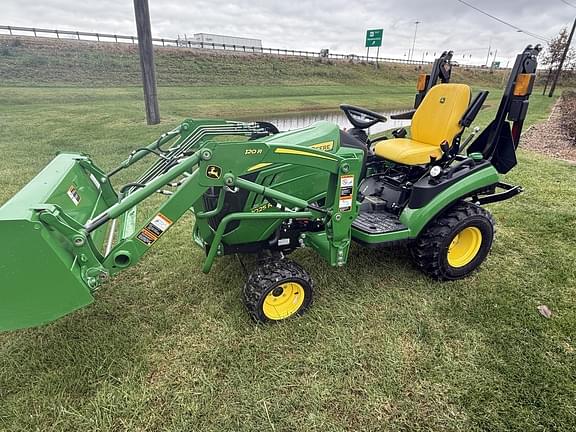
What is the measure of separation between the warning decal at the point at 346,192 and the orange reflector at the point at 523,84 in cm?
179

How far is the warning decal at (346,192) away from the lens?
8.41 ft

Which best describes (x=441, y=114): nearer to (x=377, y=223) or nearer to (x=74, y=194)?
(x=377, y=223)

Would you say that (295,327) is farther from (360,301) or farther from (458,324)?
(458,324)

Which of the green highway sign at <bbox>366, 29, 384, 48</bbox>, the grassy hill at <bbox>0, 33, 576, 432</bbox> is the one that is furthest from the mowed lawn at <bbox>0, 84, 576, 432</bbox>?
the green highway sign at <bbox>366, 29, 384, 48</bbox>

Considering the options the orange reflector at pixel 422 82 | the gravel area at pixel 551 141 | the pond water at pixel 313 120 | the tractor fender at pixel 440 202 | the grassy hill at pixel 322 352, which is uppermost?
the orange reflector at pixel 422 82

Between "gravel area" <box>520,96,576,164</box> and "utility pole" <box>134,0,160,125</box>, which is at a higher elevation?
"utility pole" <box>134,0,160,125</box>

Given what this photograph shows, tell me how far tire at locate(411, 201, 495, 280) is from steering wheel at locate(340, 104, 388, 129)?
115 cm

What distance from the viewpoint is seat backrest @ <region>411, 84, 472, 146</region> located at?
3.34 meters

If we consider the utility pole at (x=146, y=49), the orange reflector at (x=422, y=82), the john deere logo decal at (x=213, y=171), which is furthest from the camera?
the utility pole at (x=146, y=49)

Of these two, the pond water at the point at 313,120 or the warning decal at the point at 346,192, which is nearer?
the warning decal at the point at 346,192

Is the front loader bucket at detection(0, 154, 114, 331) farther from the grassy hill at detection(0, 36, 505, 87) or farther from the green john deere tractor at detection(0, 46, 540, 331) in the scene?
the grassy hill at detection(0, 36, 505, 87)

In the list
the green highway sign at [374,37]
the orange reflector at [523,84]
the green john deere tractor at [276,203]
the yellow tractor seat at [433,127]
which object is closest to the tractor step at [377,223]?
the green john deere tractor at [276,203]

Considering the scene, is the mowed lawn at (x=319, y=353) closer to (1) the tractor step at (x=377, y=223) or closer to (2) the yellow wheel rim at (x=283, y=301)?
(2) the yellow wheel rim at (x=283, y=301)

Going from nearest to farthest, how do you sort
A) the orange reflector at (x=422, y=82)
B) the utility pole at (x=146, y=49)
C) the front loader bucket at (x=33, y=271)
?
the front loader bucket at (x=33, y=271), the orange reflector at (x=422, y=82), the utility pole at (x=146, y=49)
